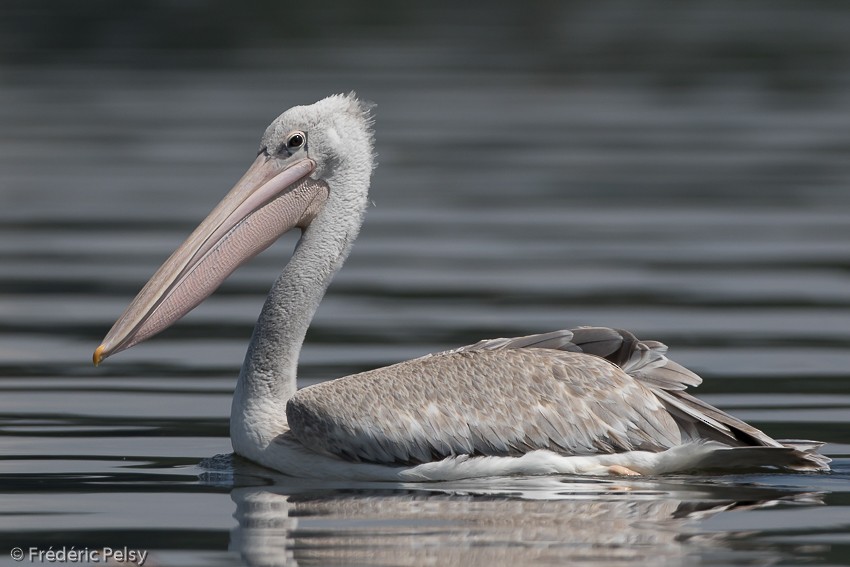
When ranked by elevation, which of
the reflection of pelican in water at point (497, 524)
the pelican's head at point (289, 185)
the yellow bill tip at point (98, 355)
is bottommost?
the reflection of pelican in water at point (497, 524)

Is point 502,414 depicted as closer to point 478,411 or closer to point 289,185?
point 478,411

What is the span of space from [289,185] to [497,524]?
6.99 feet

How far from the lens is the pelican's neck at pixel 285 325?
7477mm

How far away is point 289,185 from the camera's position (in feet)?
25.9

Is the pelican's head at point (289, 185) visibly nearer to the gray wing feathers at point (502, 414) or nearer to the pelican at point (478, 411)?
the pelican at point (478, 411)

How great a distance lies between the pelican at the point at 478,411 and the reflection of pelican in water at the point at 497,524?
0.15 metres

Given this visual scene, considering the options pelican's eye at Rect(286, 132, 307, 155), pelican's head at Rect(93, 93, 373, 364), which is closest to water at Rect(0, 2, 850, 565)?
pelican's head at Rect(93, 93, 373, 364)

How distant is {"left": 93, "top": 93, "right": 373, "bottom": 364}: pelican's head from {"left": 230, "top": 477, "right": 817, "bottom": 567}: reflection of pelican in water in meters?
1.14

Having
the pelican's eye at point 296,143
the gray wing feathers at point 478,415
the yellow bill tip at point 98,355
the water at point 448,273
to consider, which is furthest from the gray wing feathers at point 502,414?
the pelican's eye at point 296,143

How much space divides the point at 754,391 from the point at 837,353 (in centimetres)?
103

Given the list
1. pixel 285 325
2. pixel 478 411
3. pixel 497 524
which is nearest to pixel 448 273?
pixel 285 325

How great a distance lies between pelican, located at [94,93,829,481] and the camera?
7.13 meters

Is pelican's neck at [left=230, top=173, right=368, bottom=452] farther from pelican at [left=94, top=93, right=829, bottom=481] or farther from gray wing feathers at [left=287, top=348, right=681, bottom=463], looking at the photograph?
gray wing feathers at [left=287, top=348, right=681, bottom=463]

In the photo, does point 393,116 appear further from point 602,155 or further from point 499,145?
point 602,155
